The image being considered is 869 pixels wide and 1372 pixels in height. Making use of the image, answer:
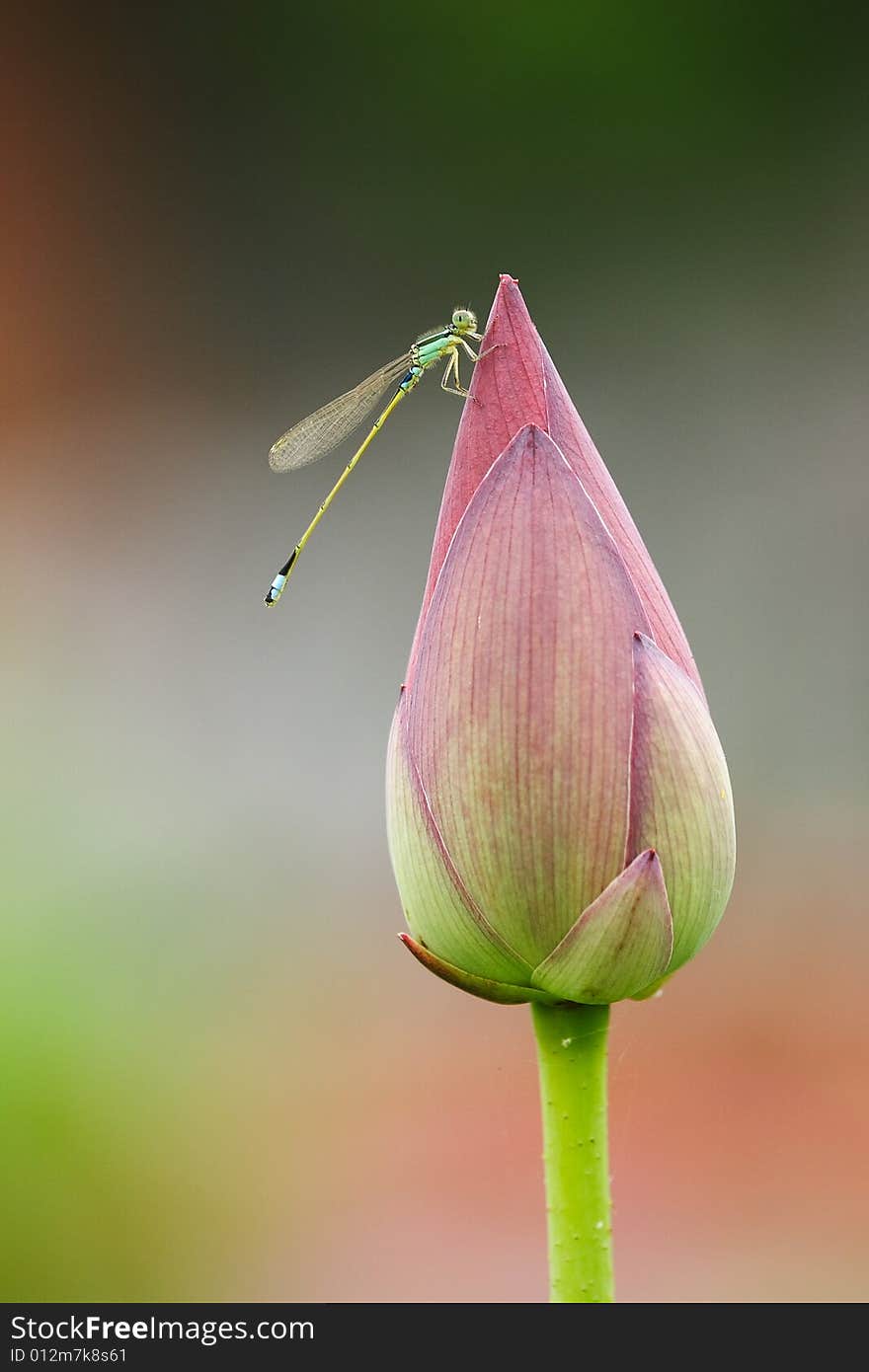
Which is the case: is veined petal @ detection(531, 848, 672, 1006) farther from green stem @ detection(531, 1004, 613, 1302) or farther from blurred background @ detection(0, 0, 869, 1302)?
blurred background @ detection(0, 0, 869, 1302)

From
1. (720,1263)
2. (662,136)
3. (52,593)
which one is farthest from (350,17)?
(720,1263)

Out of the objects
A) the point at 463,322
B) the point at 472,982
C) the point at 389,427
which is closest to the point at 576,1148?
the point at 472,982

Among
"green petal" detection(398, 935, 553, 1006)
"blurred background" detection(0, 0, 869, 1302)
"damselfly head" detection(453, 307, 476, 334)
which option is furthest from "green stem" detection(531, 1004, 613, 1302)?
"blurred background" detection(0, 0, 869, 1302)

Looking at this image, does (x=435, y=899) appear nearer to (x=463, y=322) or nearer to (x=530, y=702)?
(x=530, y=702)

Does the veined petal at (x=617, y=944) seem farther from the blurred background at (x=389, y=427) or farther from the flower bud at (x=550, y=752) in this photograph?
the blurred background at (x=389, y=427)

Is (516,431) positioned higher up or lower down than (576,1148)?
higher up

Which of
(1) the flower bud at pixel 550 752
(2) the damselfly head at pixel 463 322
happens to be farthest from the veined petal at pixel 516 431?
(2) the damselfly head at pixel 463 322

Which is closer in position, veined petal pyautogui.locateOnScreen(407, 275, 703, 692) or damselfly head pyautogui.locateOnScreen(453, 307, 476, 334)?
veined petal pyautogui.locateOnScreen(407, 275, 703, 692)
